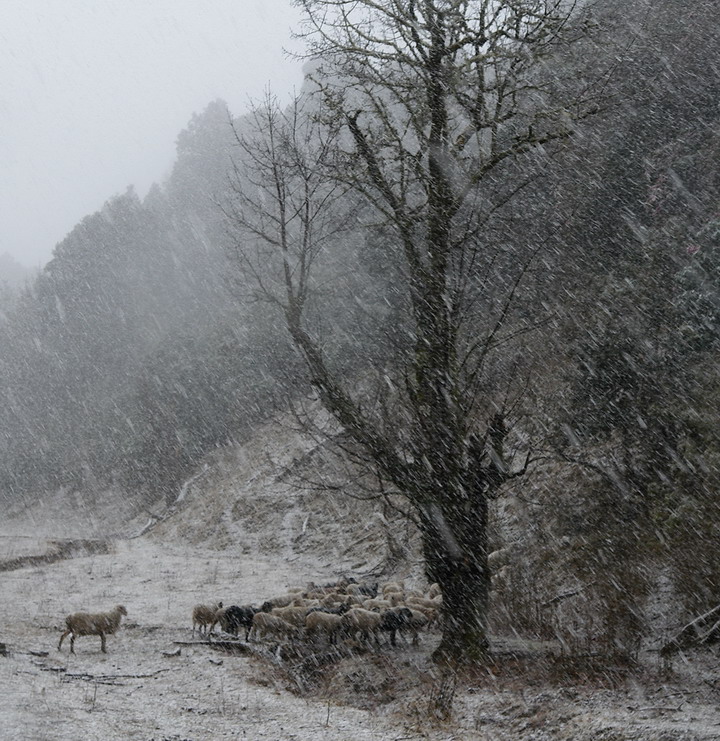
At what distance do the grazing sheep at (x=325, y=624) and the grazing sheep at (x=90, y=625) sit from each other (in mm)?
2738

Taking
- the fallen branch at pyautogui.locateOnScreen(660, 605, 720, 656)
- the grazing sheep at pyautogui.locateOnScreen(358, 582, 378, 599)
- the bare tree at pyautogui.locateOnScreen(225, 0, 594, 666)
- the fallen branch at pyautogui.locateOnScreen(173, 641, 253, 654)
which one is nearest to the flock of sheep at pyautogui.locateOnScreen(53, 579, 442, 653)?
the fallen branch at pyautogui.locateOnScreen(173, 641, 253, 654)

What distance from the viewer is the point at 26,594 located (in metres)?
12.8

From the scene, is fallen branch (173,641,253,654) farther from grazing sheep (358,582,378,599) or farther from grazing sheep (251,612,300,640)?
grazing sheep (358,582,378,599)

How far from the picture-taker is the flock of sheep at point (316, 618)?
8.31 meters

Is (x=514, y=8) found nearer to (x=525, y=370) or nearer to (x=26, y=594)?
(x=525, y=370)

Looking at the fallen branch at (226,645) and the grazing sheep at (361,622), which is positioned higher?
the grazing sheep at (361,622)

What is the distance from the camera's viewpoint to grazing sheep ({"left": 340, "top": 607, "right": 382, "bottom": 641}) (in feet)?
26.9

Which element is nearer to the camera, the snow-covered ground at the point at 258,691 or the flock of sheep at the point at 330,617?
the snow-covered ground at the point at 258,691

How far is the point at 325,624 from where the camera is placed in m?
8.34

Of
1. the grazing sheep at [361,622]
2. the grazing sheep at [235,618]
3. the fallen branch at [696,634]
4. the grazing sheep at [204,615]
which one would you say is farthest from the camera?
the grazing sheep at [204,615]

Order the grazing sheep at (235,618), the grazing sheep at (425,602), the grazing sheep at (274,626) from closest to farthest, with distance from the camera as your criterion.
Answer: the grazing sheep at (274,626)
the grazing sheep at (425,602)
the grazing sheep at (235,618)

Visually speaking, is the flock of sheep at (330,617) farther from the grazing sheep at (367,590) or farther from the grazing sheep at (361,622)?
the grazing sheep at (367,590)

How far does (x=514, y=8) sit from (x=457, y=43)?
29.0 inches

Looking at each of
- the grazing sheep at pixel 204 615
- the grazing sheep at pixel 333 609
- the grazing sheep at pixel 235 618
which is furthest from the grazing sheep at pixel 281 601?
the grazing sheep at pixel 333 609
